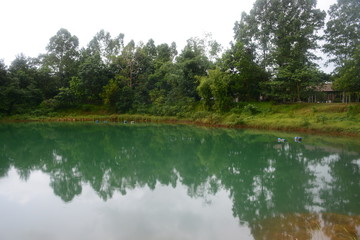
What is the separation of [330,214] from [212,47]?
2574 cm

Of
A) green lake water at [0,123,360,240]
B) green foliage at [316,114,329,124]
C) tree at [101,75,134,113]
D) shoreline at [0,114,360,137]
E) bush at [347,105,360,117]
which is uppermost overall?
tree at [101,75,134,113]

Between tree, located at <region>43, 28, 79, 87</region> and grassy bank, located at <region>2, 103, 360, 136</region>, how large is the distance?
6.19 m

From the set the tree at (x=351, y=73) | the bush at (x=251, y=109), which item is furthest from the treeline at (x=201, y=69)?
the bush at (x=251, y=109)

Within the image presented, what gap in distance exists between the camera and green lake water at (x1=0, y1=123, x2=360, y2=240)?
445 centimetres

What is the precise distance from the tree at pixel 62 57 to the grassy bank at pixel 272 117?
6.19 metres

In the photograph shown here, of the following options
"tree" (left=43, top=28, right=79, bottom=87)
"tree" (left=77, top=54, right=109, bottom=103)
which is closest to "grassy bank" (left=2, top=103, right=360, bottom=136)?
"tree" (left=77, top=54, right=109, bottom=103)

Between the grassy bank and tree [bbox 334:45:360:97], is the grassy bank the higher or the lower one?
the lower one

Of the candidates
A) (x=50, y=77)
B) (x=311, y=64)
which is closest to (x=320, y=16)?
(x=311, y=64)

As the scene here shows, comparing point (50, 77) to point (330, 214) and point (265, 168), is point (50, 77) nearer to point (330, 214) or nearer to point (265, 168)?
point (265, 168)

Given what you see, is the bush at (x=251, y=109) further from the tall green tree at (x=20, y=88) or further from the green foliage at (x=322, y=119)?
the tall green tree at (x=20, y=88)

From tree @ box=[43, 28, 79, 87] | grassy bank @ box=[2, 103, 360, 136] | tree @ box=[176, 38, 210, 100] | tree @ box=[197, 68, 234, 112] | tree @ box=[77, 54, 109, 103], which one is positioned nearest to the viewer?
grassy bank @ box=[2, 103, 360, 136]

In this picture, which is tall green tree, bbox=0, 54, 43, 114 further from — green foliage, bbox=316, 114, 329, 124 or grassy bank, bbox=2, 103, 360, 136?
green foliage, bbox=316, 114, 329, 124

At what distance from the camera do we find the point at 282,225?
14.8ft

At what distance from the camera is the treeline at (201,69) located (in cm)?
2069
